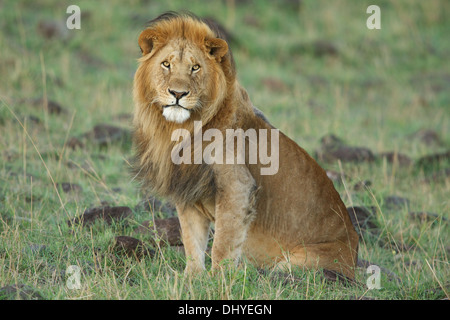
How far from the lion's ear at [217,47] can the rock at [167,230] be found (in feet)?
4.65

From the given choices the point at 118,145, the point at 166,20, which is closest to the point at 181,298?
the point at 166,20

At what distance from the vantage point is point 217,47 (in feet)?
13.8

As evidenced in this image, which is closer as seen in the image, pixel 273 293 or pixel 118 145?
pixel 273 293

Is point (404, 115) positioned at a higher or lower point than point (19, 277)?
higher

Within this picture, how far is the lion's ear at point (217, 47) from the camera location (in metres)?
4.16

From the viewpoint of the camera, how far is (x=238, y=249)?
412 centimetres

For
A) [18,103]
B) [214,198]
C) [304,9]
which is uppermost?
[304,9]

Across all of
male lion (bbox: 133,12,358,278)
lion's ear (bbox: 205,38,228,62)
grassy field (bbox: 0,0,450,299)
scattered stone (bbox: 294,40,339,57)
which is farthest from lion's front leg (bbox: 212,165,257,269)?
scattered stone (bbox: 294,40,339,57)

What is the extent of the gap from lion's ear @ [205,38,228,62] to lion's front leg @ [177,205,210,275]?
1040 millimetres

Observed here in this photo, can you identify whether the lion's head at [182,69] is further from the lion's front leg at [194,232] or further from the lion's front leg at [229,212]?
the lion's front leg at [194,232]

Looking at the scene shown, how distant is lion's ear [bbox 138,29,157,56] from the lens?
414 cm

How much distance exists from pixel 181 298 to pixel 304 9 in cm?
1224
